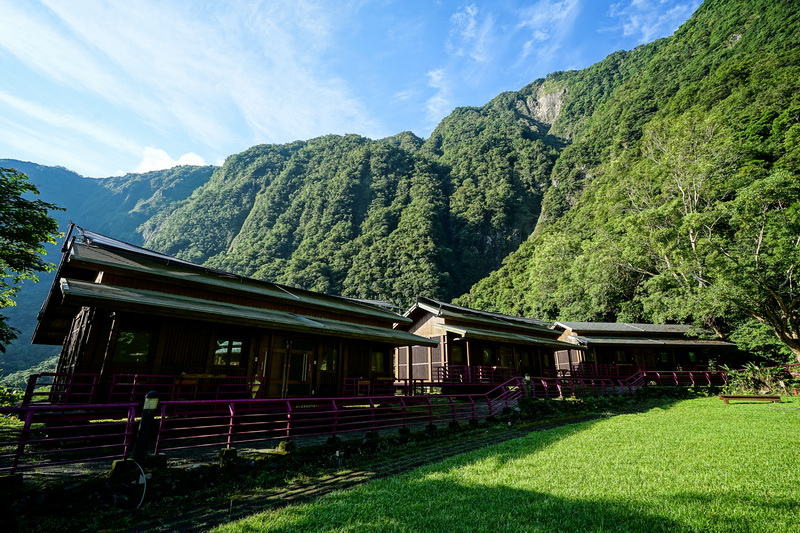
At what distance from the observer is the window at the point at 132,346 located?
10.8 meters

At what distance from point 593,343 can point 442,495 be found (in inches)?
1154

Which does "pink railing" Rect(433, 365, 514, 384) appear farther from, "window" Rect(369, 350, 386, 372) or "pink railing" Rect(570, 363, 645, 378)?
"pink railing" Rect(570, 363, 645, 378)

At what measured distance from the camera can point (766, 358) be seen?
98.7ft

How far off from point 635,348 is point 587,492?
33.8m

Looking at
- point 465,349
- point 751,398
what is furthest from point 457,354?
point 751,398

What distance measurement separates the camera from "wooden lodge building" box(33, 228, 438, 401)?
10398 mm

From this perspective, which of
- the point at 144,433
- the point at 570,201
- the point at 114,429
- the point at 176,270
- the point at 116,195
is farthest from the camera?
the point at 116,195

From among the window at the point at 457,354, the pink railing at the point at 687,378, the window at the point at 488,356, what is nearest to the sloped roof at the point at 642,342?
the pink railing at the point at 687,378

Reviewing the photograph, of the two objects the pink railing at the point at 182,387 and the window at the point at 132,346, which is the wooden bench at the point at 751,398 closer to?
the pink railing at the point at 182,387

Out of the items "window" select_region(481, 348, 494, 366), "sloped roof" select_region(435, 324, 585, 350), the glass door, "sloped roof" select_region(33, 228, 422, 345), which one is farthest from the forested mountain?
the glass door

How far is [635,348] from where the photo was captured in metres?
33.4

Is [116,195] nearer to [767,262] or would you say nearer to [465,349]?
[465,349]

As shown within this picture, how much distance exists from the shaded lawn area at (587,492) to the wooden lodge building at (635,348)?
22580mm

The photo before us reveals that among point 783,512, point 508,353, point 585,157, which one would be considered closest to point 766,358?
point 508,353
